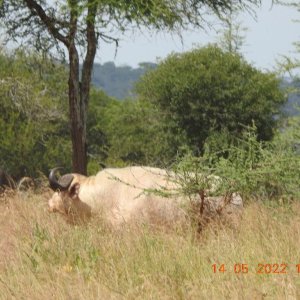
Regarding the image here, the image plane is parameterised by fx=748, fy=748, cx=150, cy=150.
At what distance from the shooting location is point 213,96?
1087 inches

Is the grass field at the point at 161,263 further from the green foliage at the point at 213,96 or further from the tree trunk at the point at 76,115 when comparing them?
the green foliage at the point at 213,96

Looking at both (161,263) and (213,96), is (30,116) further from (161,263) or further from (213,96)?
(161,263)

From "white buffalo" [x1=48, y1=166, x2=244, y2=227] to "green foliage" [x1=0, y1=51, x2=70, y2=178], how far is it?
877 cm

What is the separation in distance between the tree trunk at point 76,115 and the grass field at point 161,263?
7.98 m

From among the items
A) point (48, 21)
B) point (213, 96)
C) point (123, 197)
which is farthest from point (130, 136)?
point (123, 197)

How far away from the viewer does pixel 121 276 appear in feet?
18.5

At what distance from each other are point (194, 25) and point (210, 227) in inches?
358

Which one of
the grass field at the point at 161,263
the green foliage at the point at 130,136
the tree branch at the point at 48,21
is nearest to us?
the grass field at the point at 161,263

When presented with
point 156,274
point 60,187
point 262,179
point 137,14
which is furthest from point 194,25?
point 156,274

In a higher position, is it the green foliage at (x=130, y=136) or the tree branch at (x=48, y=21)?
the tree branch at (x=48, y=21)

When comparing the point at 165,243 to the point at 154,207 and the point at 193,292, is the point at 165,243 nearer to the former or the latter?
the point at 193,292

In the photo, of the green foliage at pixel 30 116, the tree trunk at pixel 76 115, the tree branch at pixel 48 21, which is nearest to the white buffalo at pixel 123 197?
the tree trunk at pixel 76 115

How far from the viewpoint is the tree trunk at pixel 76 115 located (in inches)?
612

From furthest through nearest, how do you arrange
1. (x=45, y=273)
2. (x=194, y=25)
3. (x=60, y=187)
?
(x=194, y=25) < (x=60, y=187) < (x=45, y=273)
